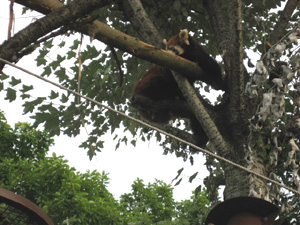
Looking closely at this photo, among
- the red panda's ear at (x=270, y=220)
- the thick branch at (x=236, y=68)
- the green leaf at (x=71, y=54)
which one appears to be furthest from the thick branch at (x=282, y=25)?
the green leaf at (x=71, y=54)

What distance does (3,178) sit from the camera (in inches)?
530

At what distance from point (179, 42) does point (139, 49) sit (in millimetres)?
2291

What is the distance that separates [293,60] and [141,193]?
44.3 feet

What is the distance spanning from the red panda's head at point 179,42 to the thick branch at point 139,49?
1.75 metres

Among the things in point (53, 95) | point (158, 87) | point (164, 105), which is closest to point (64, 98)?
point (53, 95)

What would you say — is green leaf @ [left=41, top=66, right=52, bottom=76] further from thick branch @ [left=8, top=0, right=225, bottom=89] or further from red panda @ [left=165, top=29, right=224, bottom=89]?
thick branch @ [left=8, top=0, right=225, bottom=89]

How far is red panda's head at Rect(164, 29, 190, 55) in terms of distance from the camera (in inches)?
245

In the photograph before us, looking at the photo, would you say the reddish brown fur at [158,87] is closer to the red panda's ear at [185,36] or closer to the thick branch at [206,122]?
the red panda's ear at [185,36]

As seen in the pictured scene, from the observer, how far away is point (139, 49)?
4.13 m

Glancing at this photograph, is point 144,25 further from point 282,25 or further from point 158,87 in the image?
point 282,25

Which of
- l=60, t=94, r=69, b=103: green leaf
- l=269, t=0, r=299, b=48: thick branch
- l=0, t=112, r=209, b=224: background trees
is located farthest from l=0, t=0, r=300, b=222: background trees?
l=0, t=112, r=209, b=224: background trees

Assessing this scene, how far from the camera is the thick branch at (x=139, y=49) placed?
3882mm

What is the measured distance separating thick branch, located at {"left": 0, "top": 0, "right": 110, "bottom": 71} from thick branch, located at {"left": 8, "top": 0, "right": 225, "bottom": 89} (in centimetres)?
48

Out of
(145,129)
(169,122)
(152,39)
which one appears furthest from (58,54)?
(152,39)
